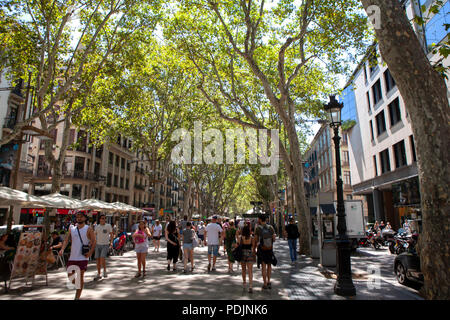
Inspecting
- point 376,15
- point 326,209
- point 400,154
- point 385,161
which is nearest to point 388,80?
point 400,154

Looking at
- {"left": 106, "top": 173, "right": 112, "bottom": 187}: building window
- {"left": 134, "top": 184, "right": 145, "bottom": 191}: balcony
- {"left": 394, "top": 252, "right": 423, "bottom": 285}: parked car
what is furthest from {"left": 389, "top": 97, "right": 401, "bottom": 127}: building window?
{"left": 134, "top": 184, "right": 145, "bottom": 191}: balcony

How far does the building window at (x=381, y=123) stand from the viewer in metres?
24.6

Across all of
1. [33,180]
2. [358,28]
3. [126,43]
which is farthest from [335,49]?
[33,180]

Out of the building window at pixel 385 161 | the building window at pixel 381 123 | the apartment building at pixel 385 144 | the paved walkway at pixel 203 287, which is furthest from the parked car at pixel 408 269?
the building window at pixel 381 123

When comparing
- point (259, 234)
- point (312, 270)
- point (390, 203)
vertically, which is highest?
point (390, 203)

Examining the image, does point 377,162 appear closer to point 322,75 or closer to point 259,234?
point 322,75

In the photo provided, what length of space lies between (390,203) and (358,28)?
1811 cm

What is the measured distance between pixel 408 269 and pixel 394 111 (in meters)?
18.2

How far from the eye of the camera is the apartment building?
63.9ft

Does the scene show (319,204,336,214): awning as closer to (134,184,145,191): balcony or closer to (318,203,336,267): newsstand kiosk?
(318,203,336,267): newsstand kiosk

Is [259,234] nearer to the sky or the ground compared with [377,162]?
nearer to the ground

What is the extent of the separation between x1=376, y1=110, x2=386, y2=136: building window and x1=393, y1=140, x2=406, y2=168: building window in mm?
2648

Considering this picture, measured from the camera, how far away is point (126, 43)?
561 inches

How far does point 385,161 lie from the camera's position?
80.3ft
